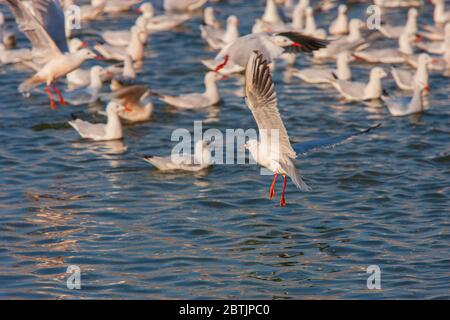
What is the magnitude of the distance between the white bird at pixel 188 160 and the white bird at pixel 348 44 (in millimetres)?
6944

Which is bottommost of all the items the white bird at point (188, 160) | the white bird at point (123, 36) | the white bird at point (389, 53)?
the white bird at point (188, 160)

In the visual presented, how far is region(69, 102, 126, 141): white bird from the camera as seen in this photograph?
1528 cm

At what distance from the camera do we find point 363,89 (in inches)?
696

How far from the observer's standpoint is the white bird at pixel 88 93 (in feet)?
56.5

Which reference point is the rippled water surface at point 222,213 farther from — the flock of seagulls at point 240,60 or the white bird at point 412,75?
the white bird at point 412,75

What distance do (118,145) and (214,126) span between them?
5.63 feet

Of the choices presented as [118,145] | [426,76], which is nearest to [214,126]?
[118,145]

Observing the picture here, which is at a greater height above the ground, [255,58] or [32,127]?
[255,58]

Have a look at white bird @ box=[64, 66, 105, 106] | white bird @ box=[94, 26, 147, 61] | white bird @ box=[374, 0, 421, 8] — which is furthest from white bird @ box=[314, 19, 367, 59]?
white bird @ box=[64, 66, 105, 106]

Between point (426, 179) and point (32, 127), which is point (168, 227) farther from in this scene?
point (32, 127)

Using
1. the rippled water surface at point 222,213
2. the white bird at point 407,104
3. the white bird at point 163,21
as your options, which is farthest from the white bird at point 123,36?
the white bird at point 407,104

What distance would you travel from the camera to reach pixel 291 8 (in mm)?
25125

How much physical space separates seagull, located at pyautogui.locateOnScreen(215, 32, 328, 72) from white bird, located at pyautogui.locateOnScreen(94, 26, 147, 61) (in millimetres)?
6507

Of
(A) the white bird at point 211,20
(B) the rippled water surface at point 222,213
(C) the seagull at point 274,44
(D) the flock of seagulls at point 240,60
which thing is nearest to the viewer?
(B) the rippled water surface at point 222,213
